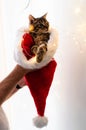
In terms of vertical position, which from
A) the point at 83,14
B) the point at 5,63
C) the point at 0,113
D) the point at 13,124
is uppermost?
the point at 83,14

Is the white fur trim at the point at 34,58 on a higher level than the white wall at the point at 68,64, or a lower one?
higher

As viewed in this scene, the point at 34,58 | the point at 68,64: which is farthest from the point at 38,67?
the point at 68,64

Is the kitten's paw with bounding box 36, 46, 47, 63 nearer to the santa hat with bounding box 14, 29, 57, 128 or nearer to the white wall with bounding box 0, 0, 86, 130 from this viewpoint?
the santa hat with bounding box 14, 29, 57, 128

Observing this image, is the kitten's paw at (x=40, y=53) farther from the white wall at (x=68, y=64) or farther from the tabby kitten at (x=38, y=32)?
the white wall at (x=68, y=64)

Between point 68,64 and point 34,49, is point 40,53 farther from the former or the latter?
point 68,64

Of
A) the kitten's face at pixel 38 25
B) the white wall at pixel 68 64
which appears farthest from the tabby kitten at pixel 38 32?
the white wall at pixel 68 64

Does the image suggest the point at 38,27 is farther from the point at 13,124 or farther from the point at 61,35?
the point at 13,124

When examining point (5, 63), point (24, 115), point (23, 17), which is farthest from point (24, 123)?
point (23, 17)

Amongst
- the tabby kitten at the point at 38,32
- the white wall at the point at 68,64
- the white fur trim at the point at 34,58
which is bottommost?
the white wall at the point at 68,64

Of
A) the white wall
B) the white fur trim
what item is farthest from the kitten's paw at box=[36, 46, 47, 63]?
the white wall
